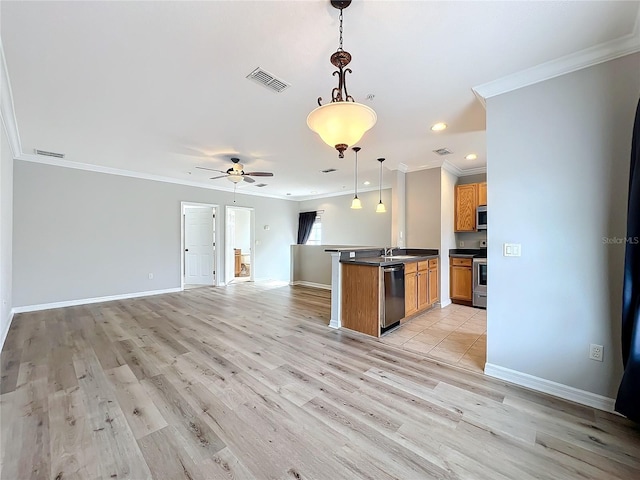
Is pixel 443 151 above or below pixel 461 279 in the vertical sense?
above

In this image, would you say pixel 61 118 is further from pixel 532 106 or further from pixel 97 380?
pixel 532 106

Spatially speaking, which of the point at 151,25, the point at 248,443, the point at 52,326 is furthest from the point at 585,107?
the point at 52,326

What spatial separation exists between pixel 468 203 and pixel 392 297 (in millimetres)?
3051

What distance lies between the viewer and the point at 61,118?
3.09 metres

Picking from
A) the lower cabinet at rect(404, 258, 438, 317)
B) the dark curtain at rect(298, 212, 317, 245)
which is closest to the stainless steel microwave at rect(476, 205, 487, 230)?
the lower cabinet at rect(404, 258, 438, 317)

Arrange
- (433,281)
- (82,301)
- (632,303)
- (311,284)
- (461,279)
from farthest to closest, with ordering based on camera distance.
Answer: (311,284) → (461,279) → (82,301) → (433,281) → (632,303)

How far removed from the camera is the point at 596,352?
1977 mm

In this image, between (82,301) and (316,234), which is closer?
(82,301)

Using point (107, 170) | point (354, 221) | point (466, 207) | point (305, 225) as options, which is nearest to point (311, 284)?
point (354, 221)

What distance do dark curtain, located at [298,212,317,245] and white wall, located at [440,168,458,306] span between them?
179 inches

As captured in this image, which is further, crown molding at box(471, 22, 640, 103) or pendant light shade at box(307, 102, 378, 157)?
crown molding at box(471, 22, 640, 103)

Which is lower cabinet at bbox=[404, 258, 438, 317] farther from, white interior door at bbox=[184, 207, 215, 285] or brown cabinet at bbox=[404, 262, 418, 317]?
white interior door at bbox=[184, 207, 215, 285]

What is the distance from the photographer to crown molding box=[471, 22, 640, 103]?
1.85 m

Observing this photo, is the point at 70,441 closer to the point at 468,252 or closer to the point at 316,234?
the point at 468,252
